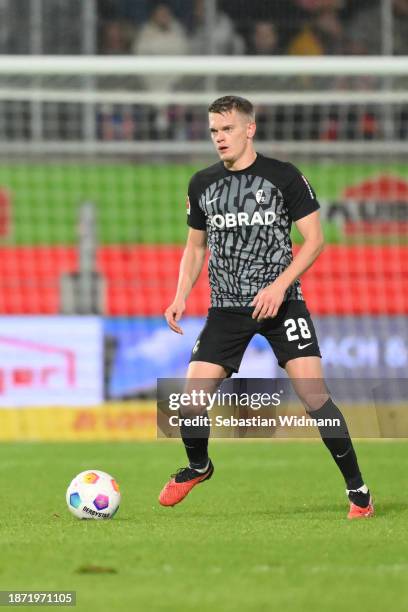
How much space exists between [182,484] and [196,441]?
274 millimetres

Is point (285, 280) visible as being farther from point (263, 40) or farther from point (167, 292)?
point (263, 40)

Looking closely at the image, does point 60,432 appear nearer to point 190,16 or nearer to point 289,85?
point 289,85

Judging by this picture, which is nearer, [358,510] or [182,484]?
[358,510]

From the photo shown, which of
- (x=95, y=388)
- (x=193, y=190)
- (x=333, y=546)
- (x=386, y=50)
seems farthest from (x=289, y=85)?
(x=333, y=546)

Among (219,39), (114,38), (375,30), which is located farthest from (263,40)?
(114,38)

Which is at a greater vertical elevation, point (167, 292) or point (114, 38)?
point (114, 38)

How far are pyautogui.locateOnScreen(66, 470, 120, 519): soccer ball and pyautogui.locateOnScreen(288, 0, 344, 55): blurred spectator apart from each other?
45.2 ft

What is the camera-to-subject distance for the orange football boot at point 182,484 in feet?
24.1

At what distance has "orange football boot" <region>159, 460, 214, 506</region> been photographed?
24.1 feet

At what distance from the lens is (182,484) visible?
7.35 meters

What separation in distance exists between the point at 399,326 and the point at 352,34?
787 cm

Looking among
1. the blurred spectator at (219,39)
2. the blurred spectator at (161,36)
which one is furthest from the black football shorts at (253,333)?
the blurred spectator at (161,36)

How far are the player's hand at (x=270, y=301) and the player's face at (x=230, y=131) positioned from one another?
2.58ft

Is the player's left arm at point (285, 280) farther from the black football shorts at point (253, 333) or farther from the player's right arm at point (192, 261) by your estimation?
the player's right arm at point (192, 261)
